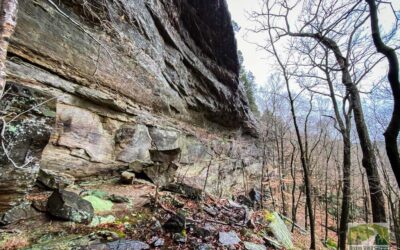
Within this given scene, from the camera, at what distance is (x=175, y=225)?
4809 millimetres

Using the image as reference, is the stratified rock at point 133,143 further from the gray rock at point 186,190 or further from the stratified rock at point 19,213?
the stratified rock at point 19,213

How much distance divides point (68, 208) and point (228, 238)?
3.42m

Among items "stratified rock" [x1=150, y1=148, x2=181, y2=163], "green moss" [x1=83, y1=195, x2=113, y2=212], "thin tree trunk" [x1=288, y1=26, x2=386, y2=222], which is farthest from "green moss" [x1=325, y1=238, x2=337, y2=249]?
"green moss" [x1=83, y1=195, x2=113, y2=212]

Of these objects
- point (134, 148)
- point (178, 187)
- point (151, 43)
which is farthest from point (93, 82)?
point (178, 187)

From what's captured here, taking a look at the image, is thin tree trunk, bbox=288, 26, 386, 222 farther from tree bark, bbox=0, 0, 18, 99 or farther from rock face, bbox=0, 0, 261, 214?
tree bark, bbox=0, 0, 18, 99

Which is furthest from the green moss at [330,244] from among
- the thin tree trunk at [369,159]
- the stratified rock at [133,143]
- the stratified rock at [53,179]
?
the stratified rock at [53,179]

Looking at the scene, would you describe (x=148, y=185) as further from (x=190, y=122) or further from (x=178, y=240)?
(x=190, y=122)

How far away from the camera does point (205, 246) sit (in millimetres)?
4574

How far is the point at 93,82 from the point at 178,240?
504 cm

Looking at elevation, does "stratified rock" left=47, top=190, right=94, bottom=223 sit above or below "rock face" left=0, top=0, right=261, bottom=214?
below

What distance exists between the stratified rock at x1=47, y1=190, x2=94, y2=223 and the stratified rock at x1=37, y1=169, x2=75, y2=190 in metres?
1.09

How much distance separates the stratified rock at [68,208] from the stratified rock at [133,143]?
3426 mm

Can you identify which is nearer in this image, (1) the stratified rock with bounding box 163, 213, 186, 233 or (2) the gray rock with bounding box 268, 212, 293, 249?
(1) the stratified rock with bounding box 163, 213, 186, 233

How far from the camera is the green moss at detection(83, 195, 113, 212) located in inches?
197
